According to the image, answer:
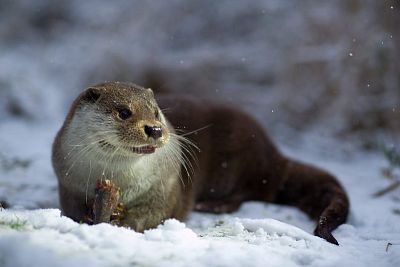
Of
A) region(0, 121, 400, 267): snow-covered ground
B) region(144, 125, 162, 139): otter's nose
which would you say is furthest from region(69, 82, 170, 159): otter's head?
region(0, 121, 400, 267): snow-covered ground

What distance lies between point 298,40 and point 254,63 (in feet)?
2.49

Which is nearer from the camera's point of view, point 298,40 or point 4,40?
point 298,40

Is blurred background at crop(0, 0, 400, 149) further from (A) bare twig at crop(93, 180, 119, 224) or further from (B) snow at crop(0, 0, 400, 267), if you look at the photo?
(A) bare twig at crop(93, 180, 119, 224)

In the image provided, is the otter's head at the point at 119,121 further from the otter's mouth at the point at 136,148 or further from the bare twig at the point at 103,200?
the bare twig at the point at 103,200

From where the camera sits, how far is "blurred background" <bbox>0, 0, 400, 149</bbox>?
6480mm

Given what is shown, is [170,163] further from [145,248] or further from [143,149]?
[145,248]

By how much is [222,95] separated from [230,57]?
0.55 metres

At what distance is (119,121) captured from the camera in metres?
3.09

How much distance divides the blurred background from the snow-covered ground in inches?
74.7

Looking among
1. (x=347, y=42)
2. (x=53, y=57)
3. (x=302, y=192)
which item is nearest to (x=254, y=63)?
(x=347, y=42)

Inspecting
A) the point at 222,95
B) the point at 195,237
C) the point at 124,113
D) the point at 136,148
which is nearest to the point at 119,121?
the point at 124,113

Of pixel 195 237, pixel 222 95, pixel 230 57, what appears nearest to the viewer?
pixel 195 237

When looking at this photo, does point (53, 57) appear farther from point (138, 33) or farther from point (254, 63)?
point (254, 63)

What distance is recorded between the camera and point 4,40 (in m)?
8.98
